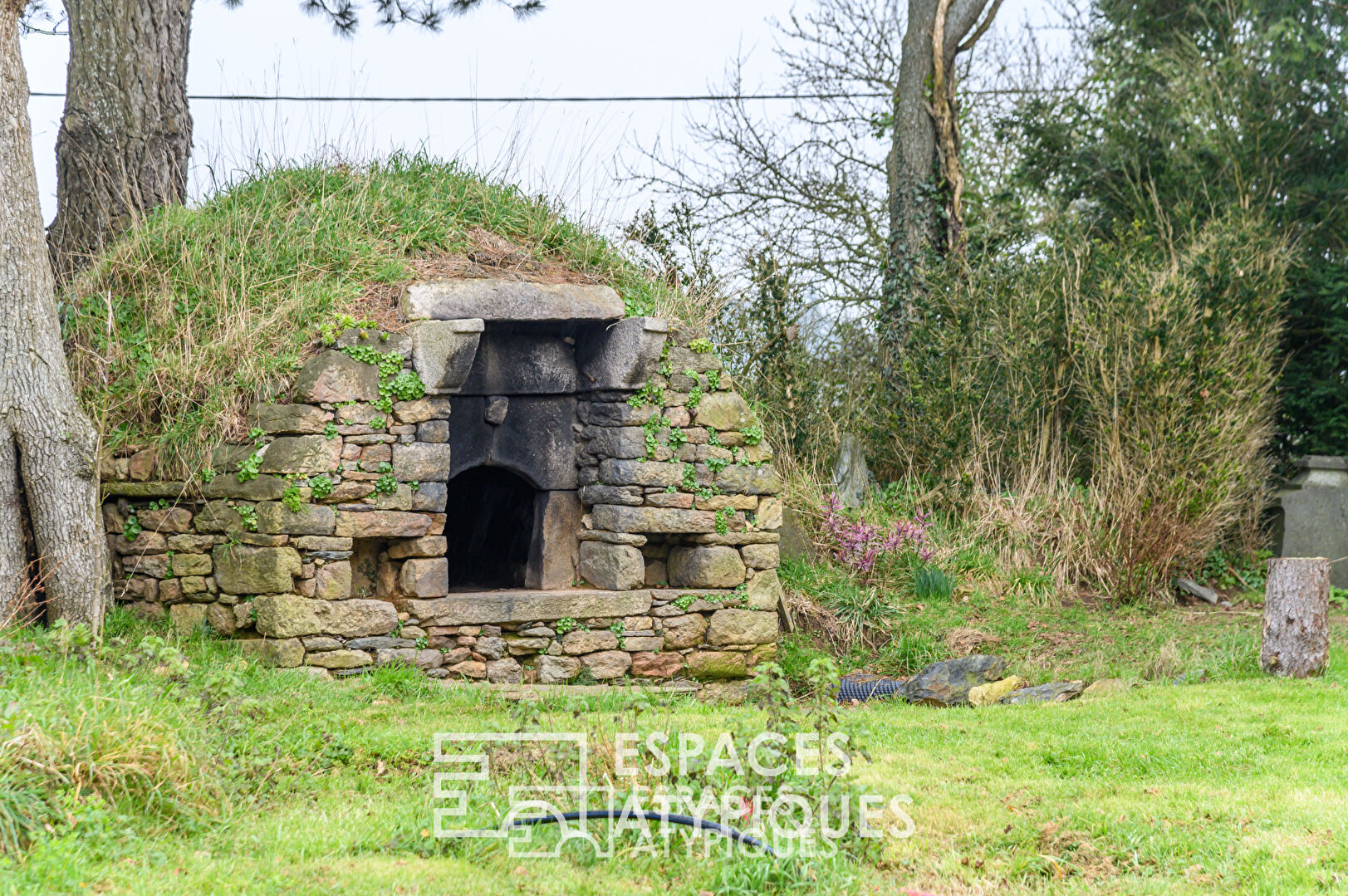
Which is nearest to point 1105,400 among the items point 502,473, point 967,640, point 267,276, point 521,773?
point 967,640

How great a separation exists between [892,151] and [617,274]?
17.5 feet

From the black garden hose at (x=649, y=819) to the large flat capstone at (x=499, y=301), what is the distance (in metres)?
3.95

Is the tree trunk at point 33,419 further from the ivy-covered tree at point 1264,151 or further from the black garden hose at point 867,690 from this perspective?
the ivy-covered tree at point 1264,151

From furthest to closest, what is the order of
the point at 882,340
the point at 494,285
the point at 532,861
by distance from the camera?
the point at 882,340 < the point at 494,285 < the point at 532,861

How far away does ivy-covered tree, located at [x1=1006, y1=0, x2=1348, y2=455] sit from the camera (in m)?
12.0

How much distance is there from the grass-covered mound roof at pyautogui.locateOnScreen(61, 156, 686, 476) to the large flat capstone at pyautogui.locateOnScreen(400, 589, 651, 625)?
1610mm

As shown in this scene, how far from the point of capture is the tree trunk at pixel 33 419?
651cm

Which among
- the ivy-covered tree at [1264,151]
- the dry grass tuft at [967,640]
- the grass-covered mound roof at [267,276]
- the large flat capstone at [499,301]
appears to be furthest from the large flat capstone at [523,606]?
the ivy-covered tree at [1264,151]

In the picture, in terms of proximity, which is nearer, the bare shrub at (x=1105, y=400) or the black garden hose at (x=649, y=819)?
the black garden hose at (x=649, y=819)

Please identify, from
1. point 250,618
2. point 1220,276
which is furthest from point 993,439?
point 250,618

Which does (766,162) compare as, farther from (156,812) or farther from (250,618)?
(156,812)

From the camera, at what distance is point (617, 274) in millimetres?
8367

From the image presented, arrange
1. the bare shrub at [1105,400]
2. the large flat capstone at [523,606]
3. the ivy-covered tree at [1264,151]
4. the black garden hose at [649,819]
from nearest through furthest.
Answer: the black garden hose at [649,819] < the large flat capstone at [523,606] < the bare shrub at [1105,400] < the ivy-covered tree at [1264,151]

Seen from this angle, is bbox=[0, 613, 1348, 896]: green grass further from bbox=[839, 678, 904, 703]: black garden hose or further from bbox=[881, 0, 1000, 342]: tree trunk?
bbox=[881, 0, 1000, 342]: tree trunk
